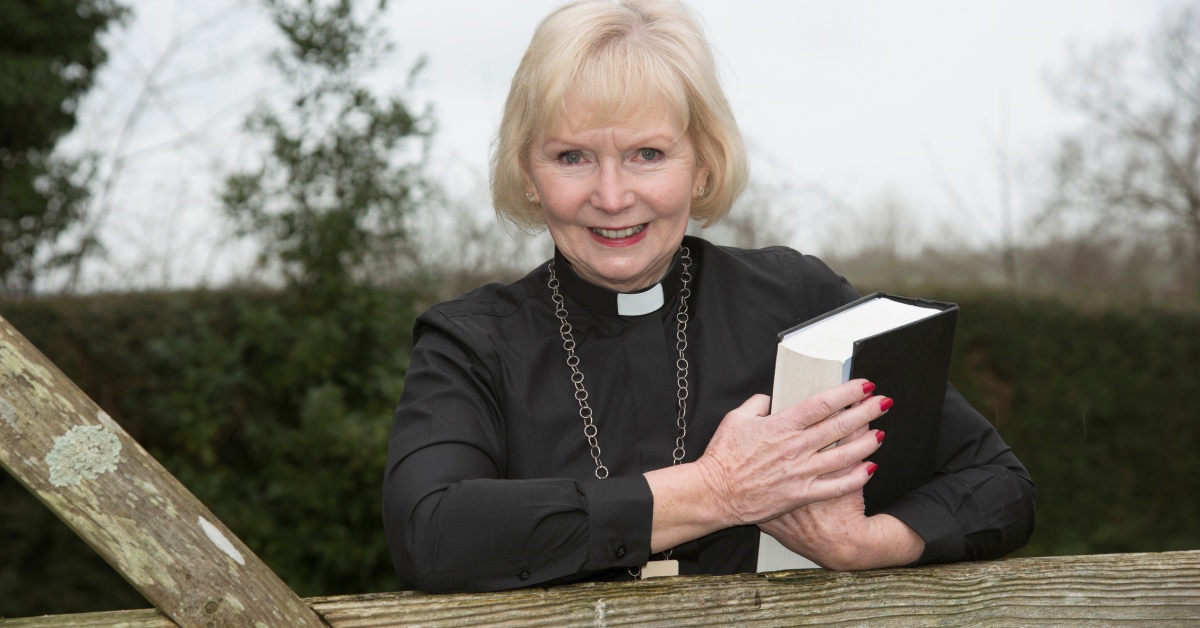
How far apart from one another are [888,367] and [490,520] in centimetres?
73

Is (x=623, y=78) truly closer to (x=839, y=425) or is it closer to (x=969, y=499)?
(x=839, y=425)

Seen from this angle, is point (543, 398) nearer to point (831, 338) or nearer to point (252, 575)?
point (831, 338)

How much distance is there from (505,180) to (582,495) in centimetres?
92

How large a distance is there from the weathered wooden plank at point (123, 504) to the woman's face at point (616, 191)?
1.01m

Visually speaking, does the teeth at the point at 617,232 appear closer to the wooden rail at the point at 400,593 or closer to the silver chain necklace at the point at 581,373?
the silver chain necklace at the point at 581,373

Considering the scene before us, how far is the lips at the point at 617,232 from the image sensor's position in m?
2.26

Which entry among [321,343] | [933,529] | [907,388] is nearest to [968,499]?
[933,529]

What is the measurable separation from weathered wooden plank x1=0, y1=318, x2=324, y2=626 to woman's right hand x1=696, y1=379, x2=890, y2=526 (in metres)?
0.71

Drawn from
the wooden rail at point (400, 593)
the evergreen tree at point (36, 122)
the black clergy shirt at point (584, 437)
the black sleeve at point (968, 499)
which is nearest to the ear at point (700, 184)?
the black clergy shirt at point (584, 437)

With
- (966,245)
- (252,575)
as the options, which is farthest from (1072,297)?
(252,575)

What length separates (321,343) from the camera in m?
6.05

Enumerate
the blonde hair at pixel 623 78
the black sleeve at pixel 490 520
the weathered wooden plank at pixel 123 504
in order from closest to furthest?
the weathered wooden plank at pixel 123 504 → the black sleeve at pixel 490 520 → the blonde hair at pixel 623 78

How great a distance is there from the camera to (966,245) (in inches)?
631

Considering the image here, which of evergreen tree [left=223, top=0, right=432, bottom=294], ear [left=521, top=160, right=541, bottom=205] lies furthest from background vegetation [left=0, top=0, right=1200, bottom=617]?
ear [left=521, top=160, right=541, bottom=205]
